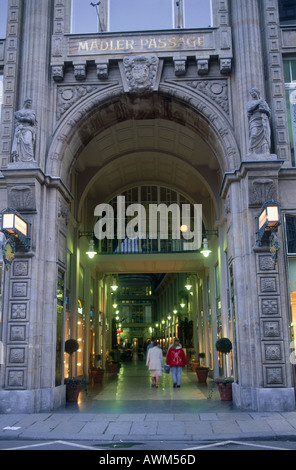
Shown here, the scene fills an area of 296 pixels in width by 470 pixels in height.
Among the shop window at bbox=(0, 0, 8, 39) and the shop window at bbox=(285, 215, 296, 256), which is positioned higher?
the shop window at bbox=(0, 0, 8, 39)

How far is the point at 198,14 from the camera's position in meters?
15.3

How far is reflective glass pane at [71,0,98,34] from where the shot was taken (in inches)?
603

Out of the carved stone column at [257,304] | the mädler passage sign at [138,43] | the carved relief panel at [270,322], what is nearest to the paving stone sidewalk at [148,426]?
the carved stone column at [257,304]

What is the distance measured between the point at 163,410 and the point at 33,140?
8.42m

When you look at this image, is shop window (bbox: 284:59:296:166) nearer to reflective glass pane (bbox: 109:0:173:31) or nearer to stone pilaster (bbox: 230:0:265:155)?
stone pilaster (bbox: 230:0:265:155)

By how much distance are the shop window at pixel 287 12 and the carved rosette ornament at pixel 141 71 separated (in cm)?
430

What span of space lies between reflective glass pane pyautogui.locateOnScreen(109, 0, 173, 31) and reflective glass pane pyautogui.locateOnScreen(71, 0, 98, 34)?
56 cm

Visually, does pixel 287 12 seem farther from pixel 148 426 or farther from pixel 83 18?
pixel 148 426

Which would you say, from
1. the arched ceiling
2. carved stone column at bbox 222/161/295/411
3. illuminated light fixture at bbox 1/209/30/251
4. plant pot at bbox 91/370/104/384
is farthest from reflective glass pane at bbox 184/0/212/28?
plant pot at bbox 91/370/104/384

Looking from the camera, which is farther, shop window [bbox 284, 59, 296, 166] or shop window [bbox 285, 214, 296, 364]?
shop window [bbox 284, 59, 296, 166]
